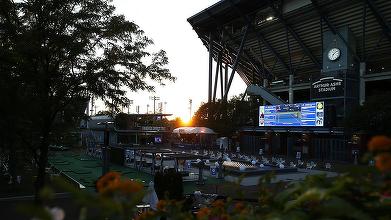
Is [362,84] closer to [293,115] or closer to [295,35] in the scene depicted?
[293,115]

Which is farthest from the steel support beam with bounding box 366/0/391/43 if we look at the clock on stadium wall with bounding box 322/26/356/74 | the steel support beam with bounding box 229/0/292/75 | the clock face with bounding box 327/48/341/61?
the steel support beam with bounding box 229/0/292/75

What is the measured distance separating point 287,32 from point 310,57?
18.2 ft

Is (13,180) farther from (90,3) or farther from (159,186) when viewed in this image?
(90,3)

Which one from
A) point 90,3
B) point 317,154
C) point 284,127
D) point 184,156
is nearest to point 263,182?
point 90,3

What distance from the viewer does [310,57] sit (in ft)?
199

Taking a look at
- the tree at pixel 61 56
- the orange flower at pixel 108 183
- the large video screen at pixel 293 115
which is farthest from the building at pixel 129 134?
the orange flower at pixel 108 183

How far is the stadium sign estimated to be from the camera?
51.0m

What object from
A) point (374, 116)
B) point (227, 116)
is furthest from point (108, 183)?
point (227, 116)

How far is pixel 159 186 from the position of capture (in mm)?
13227

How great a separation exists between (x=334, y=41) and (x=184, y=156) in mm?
38225

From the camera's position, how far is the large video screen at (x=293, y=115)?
48500mm

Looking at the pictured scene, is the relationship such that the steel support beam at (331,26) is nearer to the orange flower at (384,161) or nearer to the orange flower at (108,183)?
the orange flower at (384,161)

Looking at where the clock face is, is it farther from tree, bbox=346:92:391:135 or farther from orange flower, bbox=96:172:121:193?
orange flower, bbox=96:172:121:193

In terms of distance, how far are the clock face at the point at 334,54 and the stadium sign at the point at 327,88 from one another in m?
3.73
